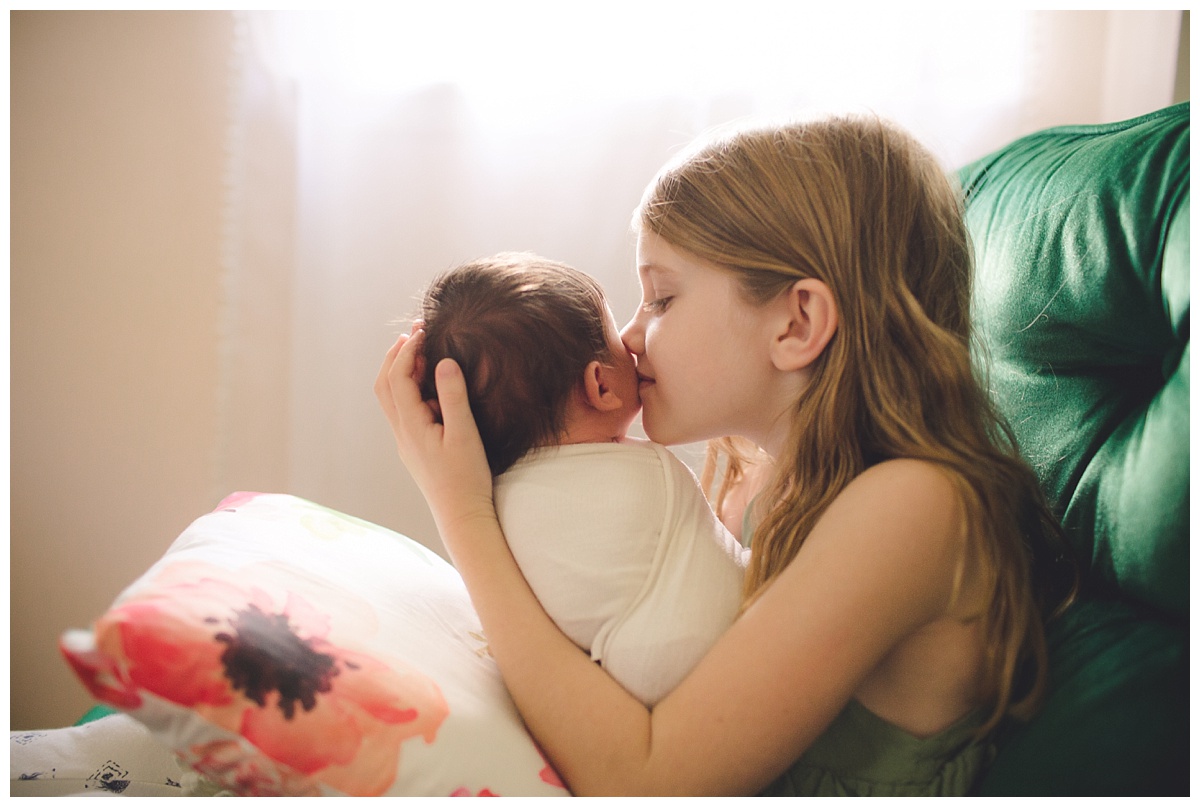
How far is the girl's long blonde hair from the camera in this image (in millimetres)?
706

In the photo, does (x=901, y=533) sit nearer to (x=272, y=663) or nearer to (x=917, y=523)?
(x=917, y=523)

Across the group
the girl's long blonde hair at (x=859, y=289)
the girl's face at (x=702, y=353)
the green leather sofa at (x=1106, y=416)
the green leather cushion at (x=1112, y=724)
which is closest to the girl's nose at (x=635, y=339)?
the girl's face at (x=702, y=353)

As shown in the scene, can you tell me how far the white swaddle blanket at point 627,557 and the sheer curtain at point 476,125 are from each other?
0.74 m

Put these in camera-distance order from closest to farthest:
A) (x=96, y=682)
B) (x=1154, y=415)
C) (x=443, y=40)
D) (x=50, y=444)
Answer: (x=96, y=682), (x=1154, y=415), (x=443, y=40), (x=50, y=444)

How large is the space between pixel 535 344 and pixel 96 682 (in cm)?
43

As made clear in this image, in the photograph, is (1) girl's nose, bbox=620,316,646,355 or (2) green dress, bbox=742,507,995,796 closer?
(2) green dress, bbox=742,507,995,796

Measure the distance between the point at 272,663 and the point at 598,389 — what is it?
1.24ft

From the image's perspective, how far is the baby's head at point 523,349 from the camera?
0.78m

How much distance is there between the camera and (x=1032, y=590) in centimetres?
69

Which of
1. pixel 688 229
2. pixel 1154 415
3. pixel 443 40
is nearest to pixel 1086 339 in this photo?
pixel 1154 415

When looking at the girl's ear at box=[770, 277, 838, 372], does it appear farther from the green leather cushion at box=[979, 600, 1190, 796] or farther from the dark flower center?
the dark flower center

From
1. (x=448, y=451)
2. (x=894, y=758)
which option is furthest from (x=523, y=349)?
(x=894, y=758)

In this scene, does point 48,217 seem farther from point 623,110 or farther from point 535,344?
point 535,344

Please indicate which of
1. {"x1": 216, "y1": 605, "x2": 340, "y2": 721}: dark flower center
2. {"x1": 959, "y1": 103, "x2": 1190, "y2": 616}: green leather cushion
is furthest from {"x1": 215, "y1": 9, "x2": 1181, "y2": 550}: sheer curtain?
{"x1": 216, "y1": 605, "x2": 340, "y2": 721}: dark flower center
